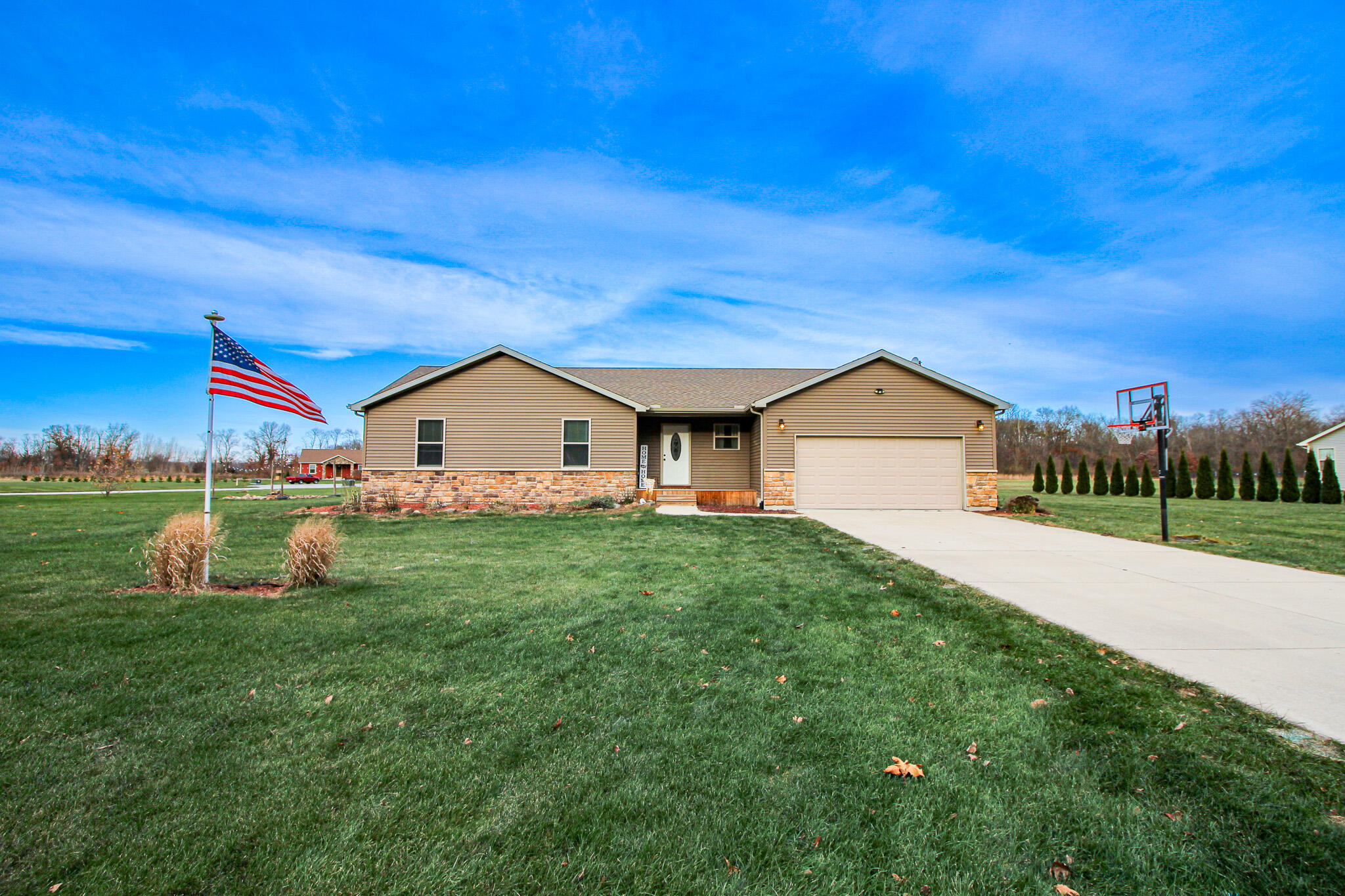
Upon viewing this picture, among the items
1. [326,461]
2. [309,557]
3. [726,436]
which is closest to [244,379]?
[309,557]

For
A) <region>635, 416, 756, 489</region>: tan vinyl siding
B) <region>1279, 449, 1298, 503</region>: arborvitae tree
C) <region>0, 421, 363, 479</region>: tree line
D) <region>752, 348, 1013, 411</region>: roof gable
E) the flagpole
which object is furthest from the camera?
<region>0, 421, 363, 479</region>: tree line

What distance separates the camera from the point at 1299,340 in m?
21.2

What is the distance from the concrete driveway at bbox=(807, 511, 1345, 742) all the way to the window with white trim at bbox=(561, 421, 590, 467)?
8503mm

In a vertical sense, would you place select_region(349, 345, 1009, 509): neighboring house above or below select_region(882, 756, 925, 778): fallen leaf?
above

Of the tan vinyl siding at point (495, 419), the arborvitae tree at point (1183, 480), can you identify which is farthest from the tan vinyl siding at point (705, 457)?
the arborvitae tree at point (1183, 480)

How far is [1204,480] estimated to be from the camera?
74.0ft

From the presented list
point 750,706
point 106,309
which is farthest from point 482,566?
point 106,309

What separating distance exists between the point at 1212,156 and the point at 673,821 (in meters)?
18.0

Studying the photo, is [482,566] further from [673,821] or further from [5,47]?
[5,47]

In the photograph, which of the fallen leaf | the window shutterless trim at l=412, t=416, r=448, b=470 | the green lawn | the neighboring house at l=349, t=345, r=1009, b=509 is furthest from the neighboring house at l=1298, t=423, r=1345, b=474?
the window shutterless trim at l=412, t=416, r=448, b=470

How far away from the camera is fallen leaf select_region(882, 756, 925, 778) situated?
2.47 m

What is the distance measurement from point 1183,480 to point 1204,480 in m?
0.66

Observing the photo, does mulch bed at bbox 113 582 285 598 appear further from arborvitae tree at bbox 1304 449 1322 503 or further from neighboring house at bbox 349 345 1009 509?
arborvitae tree at bbox 1304 449 1322 503

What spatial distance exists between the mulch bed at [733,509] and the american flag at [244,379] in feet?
32.2
